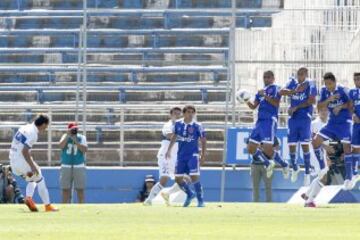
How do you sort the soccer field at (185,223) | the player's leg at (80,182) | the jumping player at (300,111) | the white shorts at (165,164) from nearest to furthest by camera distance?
the soccer field at (185,223)
the jumping player at (300,111)
the white shorts at (165,164)
the player's leg at (80,182)

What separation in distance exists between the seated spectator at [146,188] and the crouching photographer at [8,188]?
258cm

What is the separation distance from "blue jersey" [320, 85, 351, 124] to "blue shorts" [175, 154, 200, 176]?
2568 mm

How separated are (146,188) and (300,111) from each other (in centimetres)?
479

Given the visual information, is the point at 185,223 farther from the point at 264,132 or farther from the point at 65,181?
the point at 65,181

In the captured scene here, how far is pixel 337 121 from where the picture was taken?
81.2 ft

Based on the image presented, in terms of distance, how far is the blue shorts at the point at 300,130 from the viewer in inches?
1053

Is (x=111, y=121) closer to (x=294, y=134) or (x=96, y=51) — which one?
(x=96, y=51)

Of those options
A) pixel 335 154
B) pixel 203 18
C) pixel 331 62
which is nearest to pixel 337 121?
pixel 335 154

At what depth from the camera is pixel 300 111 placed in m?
26.8

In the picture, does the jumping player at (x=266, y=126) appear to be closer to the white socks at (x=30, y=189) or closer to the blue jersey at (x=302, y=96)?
the blue jersey at (x=302, y=96)

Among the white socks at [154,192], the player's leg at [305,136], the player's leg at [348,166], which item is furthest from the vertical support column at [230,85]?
the player's leg at [348,166]

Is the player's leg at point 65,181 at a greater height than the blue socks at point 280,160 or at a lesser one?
lesser

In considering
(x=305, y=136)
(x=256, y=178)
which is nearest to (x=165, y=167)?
(x=256, y=178)

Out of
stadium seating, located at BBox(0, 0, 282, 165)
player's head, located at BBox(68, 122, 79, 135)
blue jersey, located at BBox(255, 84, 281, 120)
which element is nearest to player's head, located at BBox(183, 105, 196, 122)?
blue jersey, located at BBox(255, 84, 281, 120)
